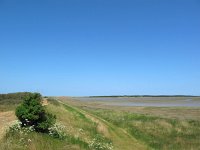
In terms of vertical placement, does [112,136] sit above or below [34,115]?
below

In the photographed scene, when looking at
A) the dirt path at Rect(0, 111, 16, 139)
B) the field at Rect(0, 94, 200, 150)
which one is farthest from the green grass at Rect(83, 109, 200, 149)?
the dirt path at Rect(0, 111, 16, 139)

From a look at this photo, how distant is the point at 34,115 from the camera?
19984 mm

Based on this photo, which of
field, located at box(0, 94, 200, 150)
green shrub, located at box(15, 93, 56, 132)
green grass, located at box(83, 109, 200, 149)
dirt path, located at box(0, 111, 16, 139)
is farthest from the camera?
green grass, located at box(83, 109, 200, 149)

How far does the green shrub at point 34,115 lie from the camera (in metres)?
20.0

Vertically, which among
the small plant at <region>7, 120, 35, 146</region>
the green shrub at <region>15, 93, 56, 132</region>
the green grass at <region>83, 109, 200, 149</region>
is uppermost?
the green shrub at <region>15, 93, 56, 132</region>

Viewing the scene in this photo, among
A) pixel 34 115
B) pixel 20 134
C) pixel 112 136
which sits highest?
pixel 34 115

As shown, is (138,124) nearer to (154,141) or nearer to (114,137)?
(154,141)

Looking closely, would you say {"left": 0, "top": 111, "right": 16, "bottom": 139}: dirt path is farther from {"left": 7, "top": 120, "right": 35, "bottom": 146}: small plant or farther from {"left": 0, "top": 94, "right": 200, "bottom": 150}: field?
{"left": 7, "top": 120, "right": 35, "bottom": 146}: small plant

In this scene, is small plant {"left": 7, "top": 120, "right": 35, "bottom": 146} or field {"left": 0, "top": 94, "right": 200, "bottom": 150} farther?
field {"left": 0, "top": 94, "right": 200, "bottom": 150}

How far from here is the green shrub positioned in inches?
786

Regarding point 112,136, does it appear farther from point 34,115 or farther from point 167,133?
point 34,115

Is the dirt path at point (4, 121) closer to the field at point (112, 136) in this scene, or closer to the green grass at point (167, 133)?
the field at point (112, 136)

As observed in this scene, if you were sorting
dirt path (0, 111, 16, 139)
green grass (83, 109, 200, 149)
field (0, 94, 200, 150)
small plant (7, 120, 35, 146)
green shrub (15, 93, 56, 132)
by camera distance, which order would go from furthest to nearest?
1. green grass (83, 109, 200, 149)
2. green shrub (15, 93, 56, 132)
3. dirt path (0, 111, 16, 139)
4. field (0, 94, 200, 150)
5. small plant (7, 120, 35, 146)

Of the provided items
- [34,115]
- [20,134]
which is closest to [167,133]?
[34,115]
